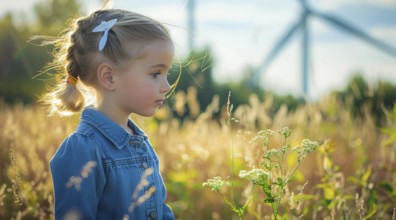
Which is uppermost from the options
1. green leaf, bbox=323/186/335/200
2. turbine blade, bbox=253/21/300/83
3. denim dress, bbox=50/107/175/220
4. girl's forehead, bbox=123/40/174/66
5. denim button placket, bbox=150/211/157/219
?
girl's forehead, bbox=123/40/174/66

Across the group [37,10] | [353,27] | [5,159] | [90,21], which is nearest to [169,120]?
[5,159]

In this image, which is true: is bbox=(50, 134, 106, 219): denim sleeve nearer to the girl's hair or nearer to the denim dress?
the denim dress

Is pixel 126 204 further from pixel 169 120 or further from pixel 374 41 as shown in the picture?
pixel 374 41

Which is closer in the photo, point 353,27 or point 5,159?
point 5,159

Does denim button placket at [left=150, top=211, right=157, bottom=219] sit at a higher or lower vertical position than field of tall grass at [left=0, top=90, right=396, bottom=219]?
higher

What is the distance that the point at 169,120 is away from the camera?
615 cm

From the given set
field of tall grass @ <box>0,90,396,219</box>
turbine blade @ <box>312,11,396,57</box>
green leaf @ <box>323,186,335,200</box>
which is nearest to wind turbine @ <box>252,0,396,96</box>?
turbine blade @ <box>312,11,396,57</box>

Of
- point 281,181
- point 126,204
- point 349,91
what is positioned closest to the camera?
point 281,181

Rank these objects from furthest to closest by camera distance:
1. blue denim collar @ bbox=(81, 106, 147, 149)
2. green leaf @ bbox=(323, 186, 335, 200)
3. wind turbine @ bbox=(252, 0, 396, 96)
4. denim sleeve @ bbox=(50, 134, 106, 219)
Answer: wind turbine @ bbox=(252, 0, 396, 96) → green leaf @ bbox=(323, 186, 335, 200) → blue denim collar @ bbox=(81, 106, 147, 149) → denim sleeve @ bbox=(50, 134, 106, 219)

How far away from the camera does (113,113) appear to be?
1927mm

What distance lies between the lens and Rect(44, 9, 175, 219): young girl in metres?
1.71

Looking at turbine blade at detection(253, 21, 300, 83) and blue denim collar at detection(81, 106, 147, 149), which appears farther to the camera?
turbine blade at detection(253, 21, 300, 83)

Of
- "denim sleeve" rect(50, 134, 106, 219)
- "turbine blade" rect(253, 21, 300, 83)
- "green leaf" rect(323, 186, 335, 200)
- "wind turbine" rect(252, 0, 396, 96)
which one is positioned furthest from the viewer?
"turbine blade" rect(253, 21, 300, 83)

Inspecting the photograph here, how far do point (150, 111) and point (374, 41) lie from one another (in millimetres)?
16431
